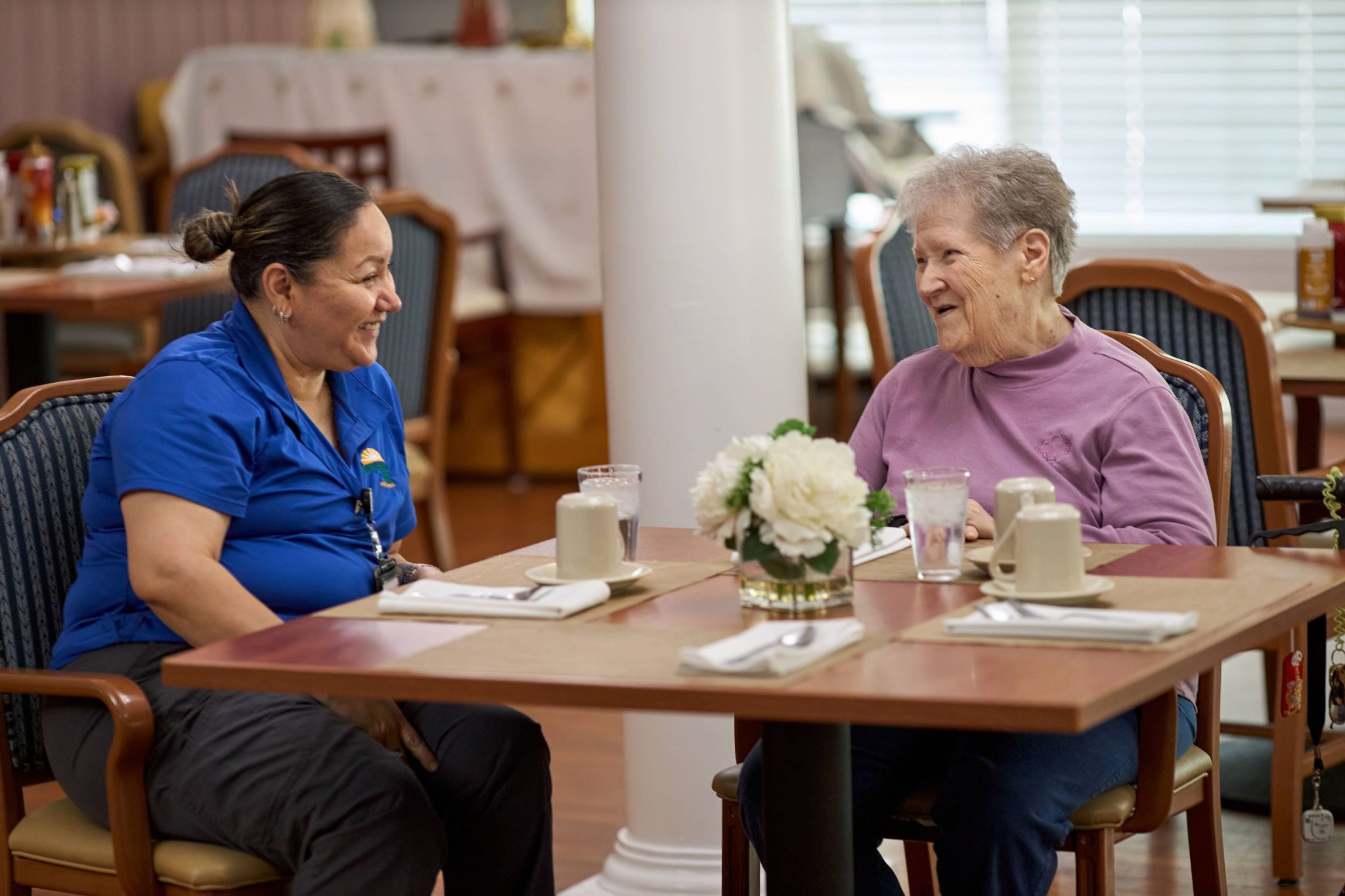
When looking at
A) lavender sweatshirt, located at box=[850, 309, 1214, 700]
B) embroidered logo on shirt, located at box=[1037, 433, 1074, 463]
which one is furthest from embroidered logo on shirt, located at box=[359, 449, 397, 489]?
embroidered logo on shirt, located at box=[1037, 433, 1074, 463]

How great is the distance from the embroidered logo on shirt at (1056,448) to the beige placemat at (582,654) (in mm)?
Result: 604

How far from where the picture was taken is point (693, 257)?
2.53 meters

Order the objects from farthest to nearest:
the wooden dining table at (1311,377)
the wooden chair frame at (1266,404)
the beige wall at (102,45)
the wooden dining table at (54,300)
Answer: the beige wall at (102,45) < the wooden dining table at (54,300) < the wooden dining table at (1311,377) < the wooden chair frame at (1266,404)

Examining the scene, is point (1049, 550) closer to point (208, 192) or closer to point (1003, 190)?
point (1003, 190)

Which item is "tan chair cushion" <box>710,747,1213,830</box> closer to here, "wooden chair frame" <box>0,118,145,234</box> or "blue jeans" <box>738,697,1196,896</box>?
"blue jeans" <box>738,697,1196,896</box>

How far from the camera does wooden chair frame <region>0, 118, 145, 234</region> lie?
5.47m

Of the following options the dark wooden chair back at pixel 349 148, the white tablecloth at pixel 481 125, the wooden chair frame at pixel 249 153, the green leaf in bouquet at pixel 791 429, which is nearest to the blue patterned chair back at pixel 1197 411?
the green leaf in bouquet at pixel 791 429

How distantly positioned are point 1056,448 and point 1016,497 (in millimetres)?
351

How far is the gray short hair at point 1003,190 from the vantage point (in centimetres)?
216

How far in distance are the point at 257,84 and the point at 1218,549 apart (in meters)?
4.87

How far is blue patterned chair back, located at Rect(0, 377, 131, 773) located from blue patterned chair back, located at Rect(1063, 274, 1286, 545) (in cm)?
145

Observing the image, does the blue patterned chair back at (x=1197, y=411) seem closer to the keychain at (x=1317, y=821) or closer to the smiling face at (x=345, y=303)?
the keychain at (x=1317, y=821)

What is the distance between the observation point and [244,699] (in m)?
1.95

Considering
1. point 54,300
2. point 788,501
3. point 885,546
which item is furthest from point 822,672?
point 54,300
